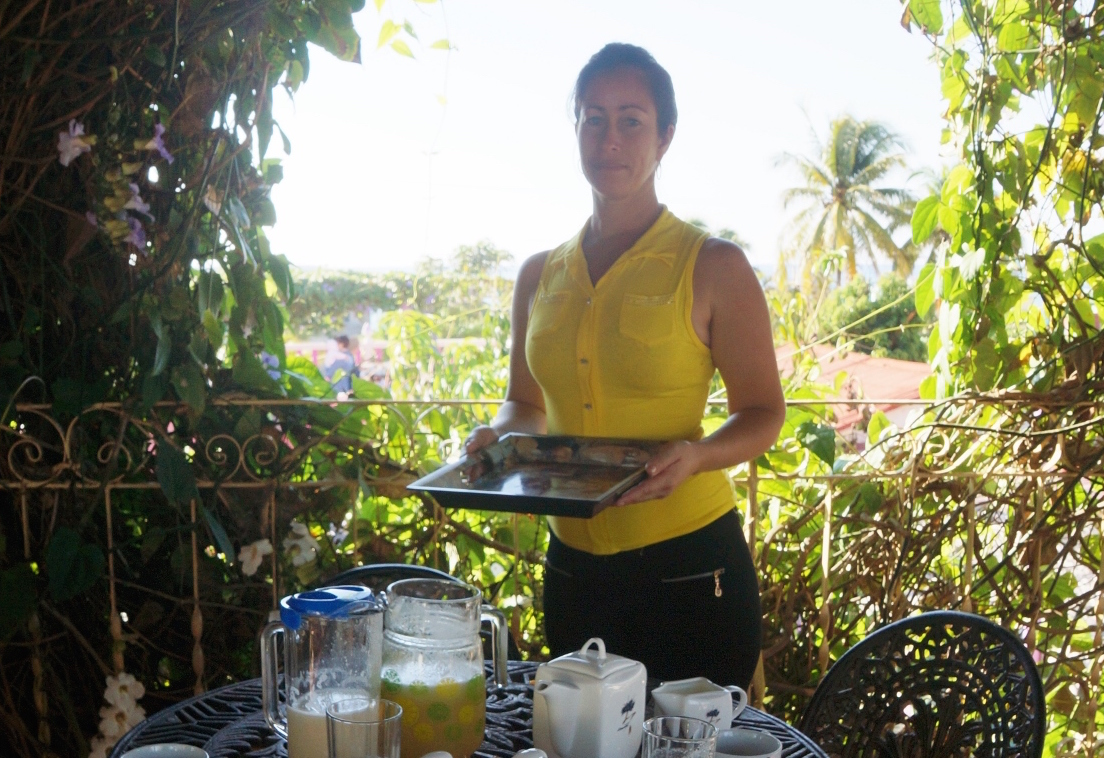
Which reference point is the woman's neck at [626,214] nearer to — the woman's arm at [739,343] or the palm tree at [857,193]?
the woman's arm at [739,343]

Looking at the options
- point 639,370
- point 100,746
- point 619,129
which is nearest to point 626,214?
point 619,129

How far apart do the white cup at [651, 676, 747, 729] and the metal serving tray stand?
0.23 metres

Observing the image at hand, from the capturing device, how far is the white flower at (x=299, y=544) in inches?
78.3

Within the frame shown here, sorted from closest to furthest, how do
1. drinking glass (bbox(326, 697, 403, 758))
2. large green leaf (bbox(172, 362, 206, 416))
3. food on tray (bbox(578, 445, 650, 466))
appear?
1. drinking glass (bbox(326, 697, 403, 758))
2. food on tray (bbox(578, 445, 650, 466))
3. large green leaf (bbox(172, 362, 206, 416))

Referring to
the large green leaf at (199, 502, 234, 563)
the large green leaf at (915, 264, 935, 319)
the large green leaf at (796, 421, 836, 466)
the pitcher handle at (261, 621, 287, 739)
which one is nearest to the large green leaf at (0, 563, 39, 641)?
the large green leaf at (199, 502, 234, 563)

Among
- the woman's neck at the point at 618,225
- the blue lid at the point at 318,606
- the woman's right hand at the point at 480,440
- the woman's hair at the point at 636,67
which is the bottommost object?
the blue lid at the point at 318,606

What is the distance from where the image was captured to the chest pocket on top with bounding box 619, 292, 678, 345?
148 centimetres

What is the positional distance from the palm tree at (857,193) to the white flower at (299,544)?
42118 millimetres

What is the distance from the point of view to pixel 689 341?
58.6 inches

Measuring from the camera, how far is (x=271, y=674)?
3.24 feet

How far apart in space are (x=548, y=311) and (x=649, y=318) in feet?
0.63

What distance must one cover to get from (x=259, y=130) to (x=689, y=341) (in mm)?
935

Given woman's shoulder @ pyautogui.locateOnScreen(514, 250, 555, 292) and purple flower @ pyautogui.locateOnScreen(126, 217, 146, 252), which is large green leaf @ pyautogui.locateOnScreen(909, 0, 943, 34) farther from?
purple flower @ pyautogui.locateOnScreen(126, 217, 146, 252)

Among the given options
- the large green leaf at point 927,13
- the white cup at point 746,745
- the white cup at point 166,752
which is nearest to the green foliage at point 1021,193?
the large green leaf at point 927,13
